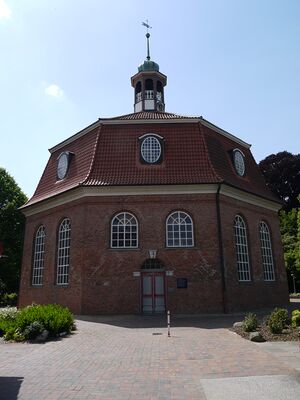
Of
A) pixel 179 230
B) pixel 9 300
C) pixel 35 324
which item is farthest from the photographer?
pixel 9 300

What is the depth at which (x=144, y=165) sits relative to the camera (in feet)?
64.2

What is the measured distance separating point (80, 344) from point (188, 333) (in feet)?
12.6

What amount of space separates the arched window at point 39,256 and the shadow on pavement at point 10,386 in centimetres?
1446

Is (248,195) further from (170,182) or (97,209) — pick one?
(97,209)

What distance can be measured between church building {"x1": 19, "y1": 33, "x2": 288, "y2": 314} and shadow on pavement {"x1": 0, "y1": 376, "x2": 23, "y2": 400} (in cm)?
1077

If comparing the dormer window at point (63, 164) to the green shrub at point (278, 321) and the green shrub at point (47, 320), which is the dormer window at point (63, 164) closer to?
the green shrub at point (47, 320)

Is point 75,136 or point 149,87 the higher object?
point 149,87

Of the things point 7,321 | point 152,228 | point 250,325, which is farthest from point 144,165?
point 250,325

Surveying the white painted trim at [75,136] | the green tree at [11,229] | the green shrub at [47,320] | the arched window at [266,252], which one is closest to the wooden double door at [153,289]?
the green shrub at [47,320]

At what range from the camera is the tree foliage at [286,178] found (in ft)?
132

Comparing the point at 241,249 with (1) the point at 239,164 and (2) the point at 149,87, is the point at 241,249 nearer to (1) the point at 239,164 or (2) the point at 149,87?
(1) the point at 239,164

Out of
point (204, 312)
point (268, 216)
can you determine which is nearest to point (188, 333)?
point (204, 312)

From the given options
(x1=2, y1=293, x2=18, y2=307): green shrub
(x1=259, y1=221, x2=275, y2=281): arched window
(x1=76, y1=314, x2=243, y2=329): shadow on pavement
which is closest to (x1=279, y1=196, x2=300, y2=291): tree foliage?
(x1=259, y1=221, x2=275, y2=281): arched window

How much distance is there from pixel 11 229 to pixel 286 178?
30968 millimetres
